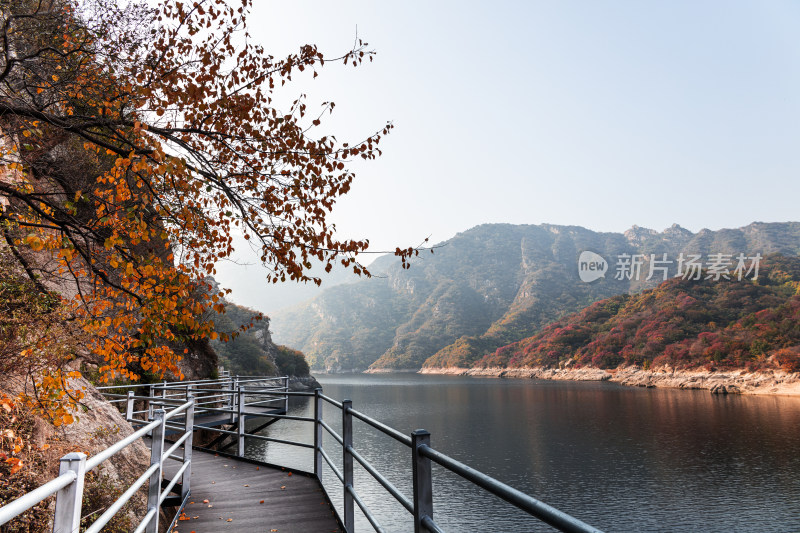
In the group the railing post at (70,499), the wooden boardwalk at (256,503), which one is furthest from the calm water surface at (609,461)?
the railing post at (70,499)

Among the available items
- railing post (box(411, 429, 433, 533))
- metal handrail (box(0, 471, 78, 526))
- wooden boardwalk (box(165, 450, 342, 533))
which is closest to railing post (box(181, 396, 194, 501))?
wooden boardwalk (box(165, 450, 342, 533))

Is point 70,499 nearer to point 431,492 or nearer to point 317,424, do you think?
point 431,492

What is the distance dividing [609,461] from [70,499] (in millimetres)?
24033

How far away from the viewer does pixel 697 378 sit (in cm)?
5134

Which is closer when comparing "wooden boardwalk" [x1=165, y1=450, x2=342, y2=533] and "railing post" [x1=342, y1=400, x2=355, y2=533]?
"railing post" [x1=342, y1=400, x2=355, y2=533]

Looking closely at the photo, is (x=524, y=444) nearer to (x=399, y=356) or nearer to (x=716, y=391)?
(x=716, y=391)

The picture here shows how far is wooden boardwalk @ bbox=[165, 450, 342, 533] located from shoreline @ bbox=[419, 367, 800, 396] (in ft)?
172

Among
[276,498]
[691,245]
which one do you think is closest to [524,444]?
[276,498]

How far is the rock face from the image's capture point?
13300 cm

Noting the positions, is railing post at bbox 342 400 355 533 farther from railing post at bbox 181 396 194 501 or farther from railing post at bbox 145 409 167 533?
railing post at bbox 181 396 194 501

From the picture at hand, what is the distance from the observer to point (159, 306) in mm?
5262

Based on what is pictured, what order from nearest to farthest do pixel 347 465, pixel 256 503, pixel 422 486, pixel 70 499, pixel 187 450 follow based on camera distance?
pixel 70 499, pixel 422 486, pixel 347 465, pixel 256 503, pixel 187 450

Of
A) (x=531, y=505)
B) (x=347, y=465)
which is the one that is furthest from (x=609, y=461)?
(x=531, y=505)

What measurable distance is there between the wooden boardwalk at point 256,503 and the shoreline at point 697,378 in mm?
52530
